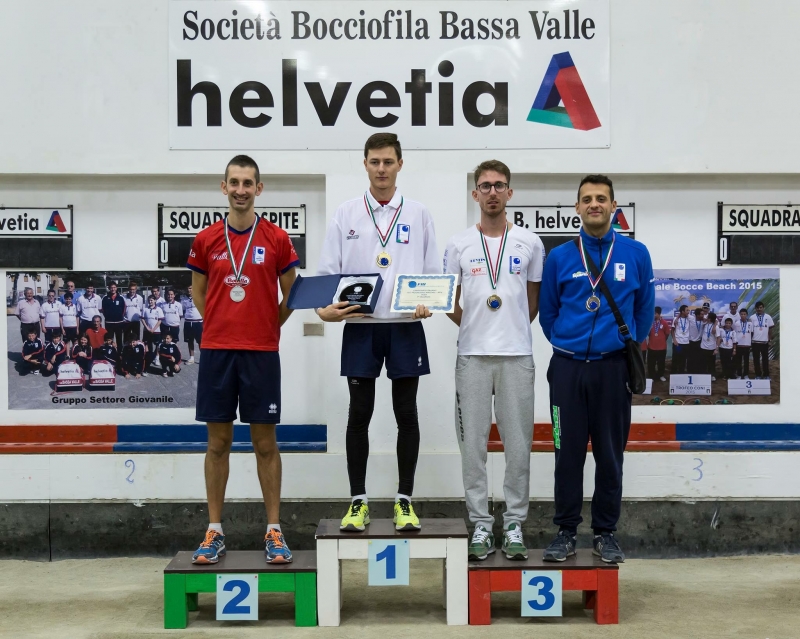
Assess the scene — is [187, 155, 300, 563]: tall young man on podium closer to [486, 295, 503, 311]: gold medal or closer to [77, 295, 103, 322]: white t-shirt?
[486, 295, 503, 311]: gold medal

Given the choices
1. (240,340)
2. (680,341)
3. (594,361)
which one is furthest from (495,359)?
(680,341)

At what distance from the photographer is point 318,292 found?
3.68m

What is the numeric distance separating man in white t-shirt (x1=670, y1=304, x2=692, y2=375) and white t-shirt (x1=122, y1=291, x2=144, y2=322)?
10.4ft

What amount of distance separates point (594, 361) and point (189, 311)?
2.46m

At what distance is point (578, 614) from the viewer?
379 cm

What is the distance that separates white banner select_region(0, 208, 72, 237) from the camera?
191 inches

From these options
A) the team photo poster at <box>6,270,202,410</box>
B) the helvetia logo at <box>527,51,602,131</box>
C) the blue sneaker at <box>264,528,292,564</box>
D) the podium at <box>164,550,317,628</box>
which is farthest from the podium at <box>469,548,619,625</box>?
the helvetia logo at <box>527,51,602,131</box>

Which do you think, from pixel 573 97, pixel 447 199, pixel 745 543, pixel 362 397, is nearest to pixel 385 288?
pixel 362 397

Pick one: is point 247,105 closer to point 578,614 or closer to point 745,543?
point 578,614

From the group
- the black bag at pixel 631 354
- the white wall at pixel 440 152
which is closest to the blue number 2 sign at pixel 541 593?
the black bag at pixel 631 354

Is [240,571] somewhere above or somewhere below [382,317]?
below

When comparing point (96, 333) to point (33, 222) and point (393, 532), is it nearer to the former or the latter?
point (33, 222)

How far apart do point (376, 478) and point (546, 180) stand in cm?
201

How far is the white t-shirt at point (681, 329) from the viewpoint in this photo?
16.0 feet
